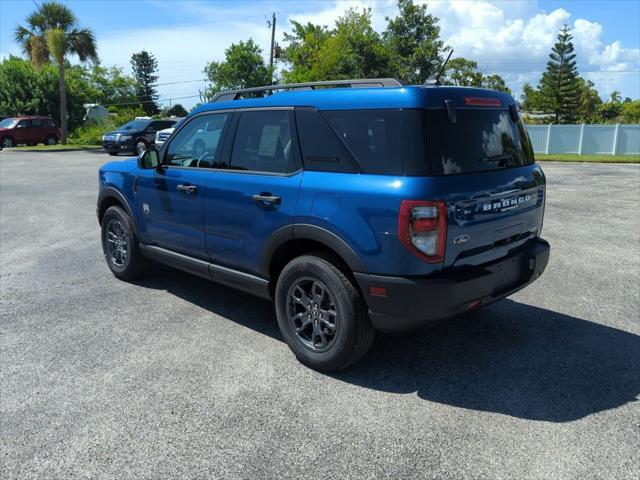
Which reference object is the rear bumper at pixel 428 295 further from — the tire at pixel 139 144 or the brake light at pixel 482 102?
the tire at pixel 139 144

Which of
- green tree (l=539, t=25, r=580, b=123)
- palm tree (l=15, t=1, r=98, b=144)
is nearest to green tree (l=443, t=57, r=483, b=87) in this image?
green tree (l=539, t=25, r=580, b=123)

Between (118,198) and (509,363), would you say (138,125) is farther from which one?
(509,363)

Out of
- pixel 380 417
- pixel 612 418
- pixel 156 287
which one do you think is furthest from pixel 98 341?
pixel 612 418

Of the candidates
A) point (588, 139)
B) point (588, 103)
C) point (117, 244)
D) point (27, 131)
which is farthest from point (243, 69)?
point (588, 103)

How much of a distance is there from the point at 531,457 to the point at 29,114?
4007cm

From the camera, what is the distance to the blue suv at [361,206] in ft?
10.4

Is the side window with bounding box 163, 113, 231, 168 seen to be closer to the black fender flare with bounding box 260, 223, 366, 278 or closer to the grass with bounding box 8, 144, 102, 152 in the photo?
the black fender flare with bounding box 260, 223, 366, 278

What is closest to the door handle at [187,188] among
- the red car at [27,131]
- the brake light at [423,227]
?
the brake light at [423,227]

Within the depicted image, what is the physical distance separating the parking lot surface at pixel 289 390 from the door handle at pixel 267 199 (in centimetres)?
115

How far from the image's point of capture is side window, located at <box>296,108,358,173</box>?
3463mm

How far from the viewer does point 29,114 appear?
117 feet

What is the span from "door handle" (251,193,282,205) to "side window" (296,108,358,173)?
32 cm

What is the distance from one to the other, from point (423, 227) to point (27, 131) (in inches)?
1302

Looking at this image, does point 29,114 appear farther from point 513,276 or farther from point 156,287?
point 513,276
